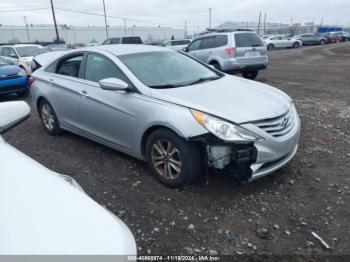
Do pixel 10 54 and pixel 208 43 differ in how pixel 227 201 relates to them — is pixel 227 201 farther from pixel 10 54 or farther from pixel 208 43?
pixel 10 54

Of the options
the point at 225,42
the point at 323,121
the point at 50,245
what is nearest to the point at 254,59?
the point at 225,42

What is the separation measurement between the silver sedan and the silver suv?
5.74m

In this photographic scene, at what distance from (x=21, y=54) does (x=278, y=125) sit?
1253 centimetres

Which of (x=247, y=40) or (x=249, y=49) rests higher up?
(x=247, y=40)

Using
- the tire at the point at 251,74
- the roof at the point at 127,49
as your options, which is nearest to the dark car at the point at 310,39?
the tire at the point at 251,74

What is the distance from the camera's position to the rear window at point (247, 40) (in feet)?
33.9

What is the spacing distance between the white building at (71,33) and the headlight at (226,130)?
5321 cm

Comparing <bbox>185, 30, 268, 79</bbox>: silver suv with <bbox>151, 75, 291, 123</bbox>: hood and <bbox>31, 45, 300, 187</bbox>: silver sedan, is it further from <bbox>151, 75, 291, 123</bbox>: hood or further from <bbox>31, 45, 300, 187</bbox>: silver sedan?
<bbox>151, 75, 291, 123</bbox>: hood

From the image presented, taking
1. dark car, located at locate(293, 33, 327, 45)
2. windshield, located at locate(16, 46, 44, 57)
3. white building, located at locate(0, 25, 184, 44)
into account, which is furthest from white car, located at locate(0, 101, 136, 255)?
white building, located at locate(0, 25, 184, 44)

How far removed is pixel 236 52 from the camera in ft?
33.2

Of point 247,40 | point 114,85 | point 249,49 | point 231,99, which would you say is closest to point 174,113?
point 231,99

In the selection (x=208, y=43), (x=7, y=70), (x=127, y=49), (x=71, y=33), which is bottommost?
(x=71, y=33)

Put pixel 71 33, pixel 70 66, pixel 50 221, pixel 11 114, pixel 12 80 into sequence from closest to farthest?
pixel 50 221
pixel 11 114
pixel 70 66
pixel 12 80
pixel 71 33

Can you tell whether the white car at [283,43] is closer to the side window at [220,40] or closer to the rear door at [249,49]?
the rear door at [249,49]
